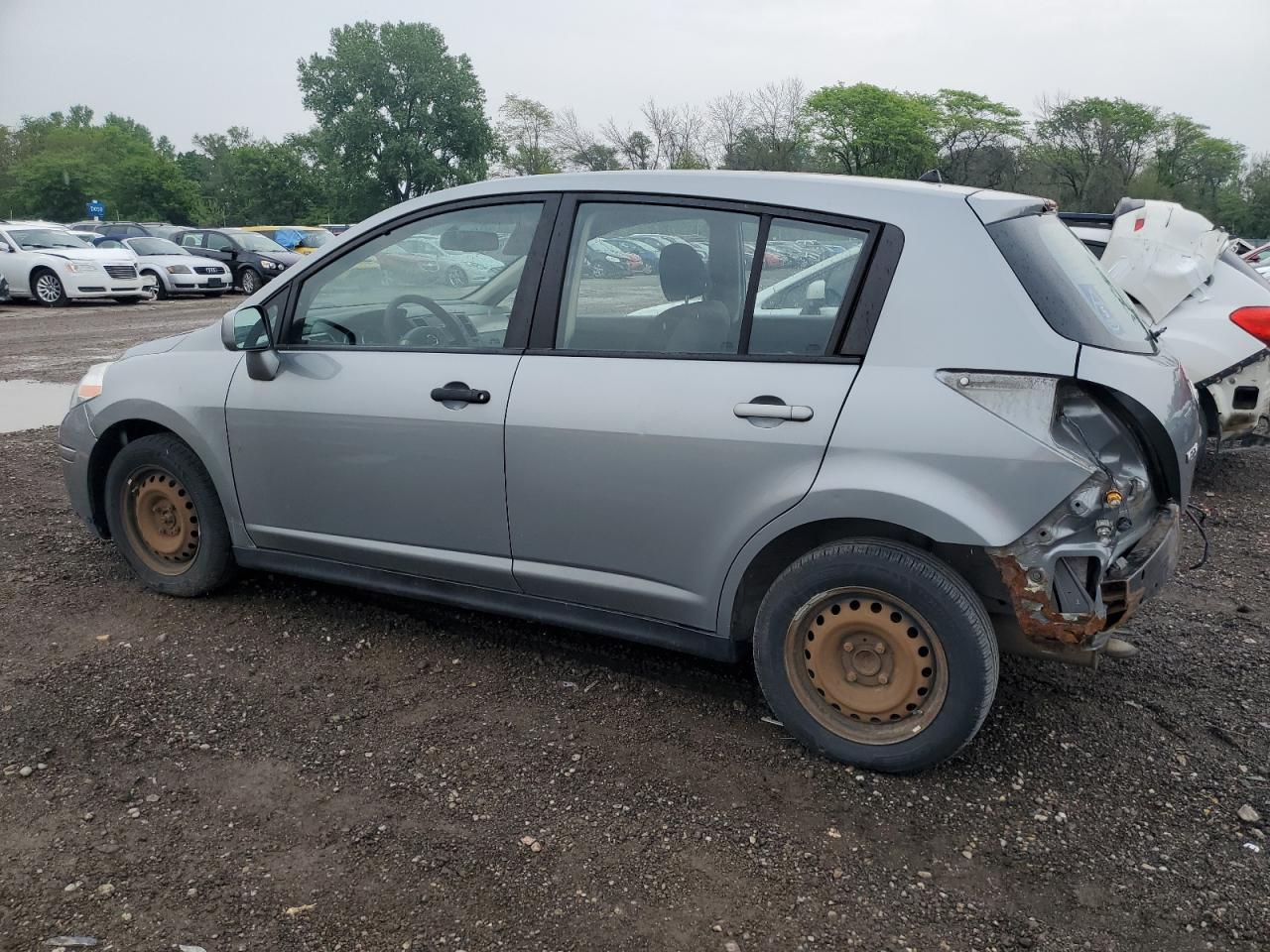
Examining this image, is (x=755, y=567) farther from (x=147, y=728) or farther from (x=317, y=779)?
(x=147, y=728)

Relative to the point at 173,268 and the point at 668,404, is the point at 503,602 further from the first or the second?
the point at 173,268

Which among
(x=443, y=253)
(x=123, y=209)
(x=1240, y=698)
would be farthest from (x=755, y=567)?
(x=123, y=209)

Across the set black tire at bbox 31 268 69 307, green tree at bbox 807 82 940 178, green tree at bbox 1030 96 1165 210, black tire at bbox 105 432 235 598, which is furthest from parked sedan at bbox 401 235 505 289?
green tree at bbox 807 82 940 178

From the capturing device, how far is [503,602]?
3.72 meters

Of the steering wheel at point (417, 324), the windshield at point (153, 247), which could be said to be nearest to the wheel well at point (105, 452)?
the steering wheel at point (417, 324)

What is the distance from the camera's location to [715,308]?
3305mm

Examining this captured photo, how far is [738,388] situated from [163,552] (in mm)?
2742

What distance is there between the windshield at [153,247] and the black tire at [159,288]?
0.96m

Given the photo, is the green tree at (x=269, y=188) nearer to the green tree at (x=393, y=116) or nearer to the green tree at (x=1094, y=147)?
the green tree at (x=393, y=116)

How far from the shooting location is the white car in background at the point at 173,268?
22891mm

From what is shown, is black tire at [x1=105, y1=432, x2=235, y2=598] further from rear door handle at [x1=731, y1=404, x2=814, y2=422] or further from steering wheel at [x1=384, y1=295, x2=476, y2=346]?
rear door handle at [x1=731, y1=404, x2=814, y2=422]

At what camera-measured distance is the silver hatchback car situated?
2908 millimetres

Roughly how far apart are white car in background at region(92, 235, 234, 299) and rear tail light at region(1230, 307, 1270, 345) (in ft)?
69.7

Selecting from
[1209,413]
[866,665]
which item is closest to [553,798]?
[866,665]
